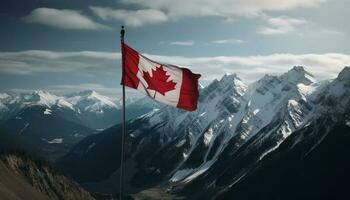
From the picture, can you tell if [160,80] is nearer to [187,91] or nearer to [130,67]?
[187,91]

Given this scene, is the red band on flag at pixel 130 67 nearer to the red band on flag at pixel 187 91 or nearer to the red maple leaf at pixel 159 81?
the red maple leaf at pixel 159 81

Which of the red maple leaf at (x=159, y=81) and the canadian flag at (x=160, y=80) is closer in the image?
the canadian flag at (x=160, y=80)

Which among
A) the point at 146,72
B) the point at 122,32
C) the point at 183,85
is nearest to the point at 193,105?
the point at 183,85

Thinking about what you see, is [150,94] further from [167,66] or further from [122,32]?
[122,32]

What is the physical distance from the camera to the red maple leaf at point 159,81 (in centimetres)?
5394

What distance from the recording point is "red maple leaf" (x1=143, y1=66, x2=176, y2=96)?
2124 inches

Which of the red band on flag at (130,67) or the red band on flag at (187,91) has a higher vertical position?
the red band on flag at (130,67)

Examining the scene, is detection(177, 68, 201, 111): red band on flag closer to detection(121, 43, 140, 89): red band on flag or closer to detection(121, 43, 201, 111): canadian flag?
detection(121, 43, 201, 111): canadian flag

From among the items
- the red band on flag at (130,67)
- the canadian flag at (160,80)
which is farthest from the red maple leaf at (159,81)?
the red band on flag at (130,67)

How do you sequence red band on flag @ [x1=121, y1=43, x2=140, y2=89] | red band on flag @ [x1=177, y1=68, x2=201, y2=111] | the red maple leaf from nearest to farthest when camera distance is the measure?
red band on flag @ [x1=121, y1=43, x2=140, y2=89] → the red maple leaf → red band on flag @ [x1=177, y1=68, x2=201, y2=111]

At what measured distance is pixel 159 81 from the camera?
54125 millimetres

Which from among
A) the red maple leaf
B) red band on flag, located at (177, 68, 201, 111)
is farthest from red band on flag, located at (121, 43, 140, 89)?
red band on flag, located at (177, 68, 201, 111)

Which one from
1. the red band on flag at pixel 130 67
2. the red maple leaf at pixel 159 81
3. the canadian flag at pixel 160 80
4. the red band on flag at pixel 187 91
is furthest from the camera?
the red band on flag at pixel 187 91

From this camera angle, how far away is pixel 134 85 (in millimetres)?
53031
